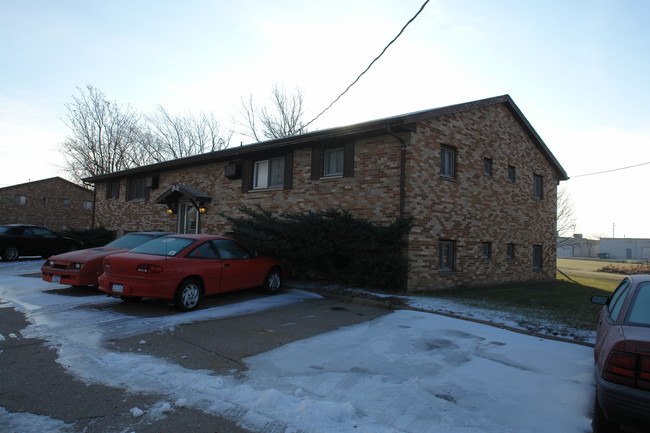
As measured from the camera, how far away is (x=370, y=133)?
10.7m

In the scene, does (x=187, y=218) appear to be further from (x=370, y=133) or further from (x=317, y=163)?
(x=370, y=133)

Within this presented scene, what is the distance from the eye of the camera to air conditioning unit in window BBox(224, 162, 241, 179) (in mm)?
14555

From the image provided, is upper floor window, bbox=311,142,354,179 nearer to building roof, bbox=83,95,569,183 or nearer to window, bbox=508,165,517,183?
building roof, bbox=83,95,569,183

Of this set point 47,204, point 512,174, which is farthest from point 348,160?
point 47,204

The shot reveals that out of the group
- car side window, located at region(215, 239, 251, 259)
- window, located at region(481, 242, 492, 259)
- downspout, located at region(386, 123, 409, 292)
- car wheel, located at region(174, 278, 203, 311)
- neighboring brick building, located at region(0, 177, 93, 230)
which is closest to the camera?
car wheel, located at region(174, 278, 203, 311)

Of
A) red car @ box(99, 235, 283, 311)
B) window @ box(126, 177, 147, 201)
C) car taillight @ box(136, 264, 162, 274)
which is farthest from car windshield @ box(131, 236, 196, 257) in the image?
window @ box(126, 177, 147, 201)

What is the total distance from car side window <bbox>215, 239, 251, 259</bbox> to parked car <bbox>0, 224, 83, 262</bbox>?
514 inches

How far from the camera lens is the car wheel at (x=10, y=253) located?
15.9 meters

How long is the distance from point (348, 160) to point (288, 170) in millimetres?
2456

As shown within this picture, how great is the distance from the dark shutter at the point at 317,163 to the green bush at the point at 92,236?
13506 millimetres

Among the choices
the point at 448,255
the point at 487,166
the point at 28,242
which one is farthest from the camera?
the point at 28,242

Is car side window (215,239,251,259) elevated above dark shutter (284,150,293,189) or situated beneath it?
situated beneath

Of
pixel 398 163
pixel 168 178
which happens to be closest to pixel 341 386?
pixel 398 163

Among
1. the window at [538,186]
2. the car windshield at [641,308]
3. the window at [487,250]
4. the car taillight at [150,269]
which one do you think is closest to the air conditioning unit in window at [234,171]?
the car taillight at [150,269]
